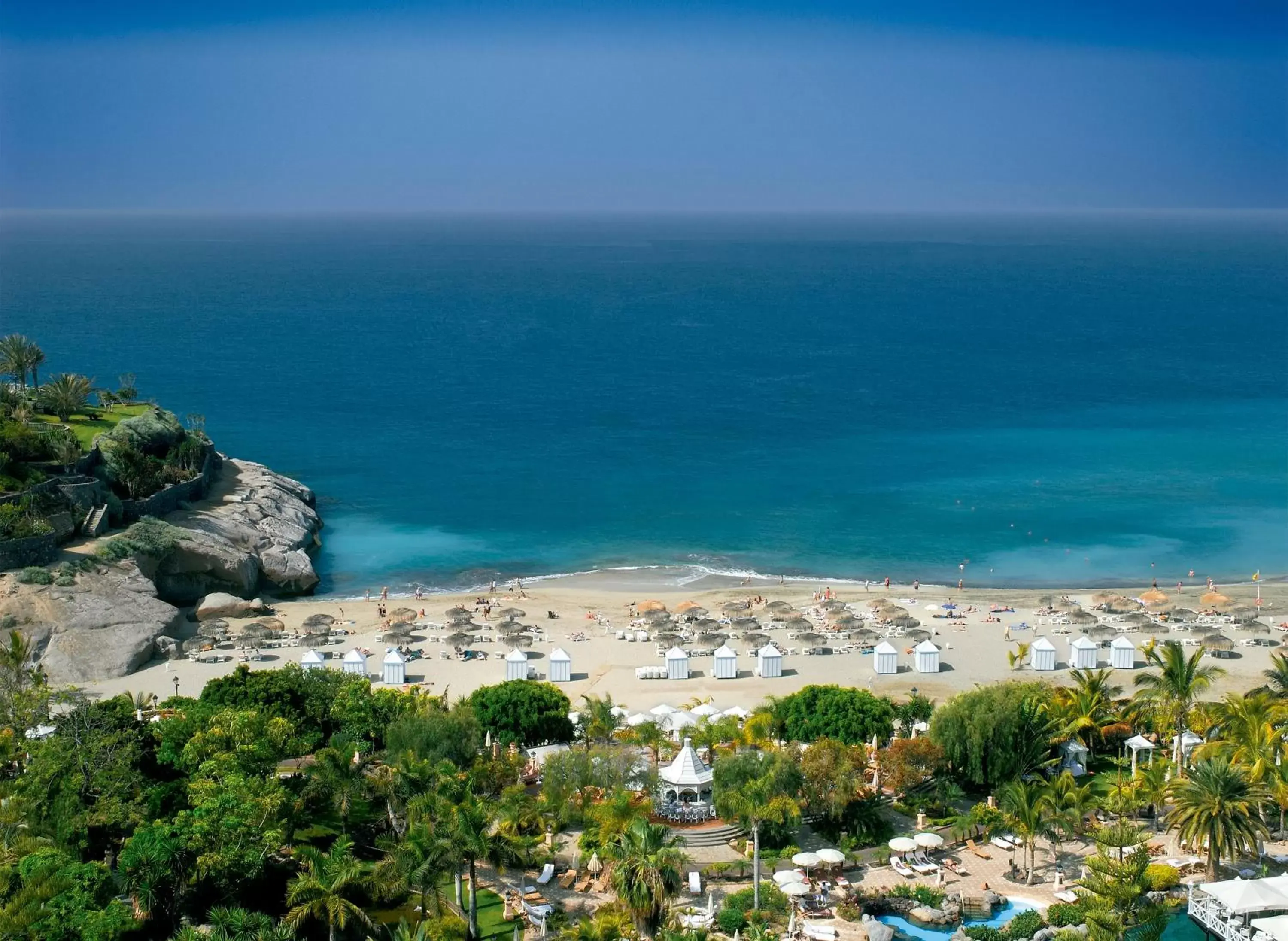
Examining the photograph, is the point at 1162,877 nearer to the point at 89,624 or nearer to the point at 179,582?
the point at 89,624

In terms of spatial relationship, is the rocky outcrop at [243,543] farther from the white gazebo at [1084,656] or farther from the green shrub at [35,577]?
the white gazebo at [1084,656]

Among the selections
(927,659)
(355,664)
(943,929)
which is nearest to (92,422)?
(355,664)

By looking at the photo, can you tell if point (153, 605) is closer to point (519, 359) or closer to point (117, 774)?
point (117, 774)

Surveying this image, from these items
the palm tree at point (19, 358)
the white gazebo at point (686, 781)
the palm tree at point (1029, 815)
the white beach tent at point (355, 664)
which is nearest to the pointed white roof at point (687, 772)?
the white gazebo at point (686, 781)

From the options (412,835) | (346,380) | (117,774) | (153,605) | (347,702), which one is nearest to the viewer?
(412,835)

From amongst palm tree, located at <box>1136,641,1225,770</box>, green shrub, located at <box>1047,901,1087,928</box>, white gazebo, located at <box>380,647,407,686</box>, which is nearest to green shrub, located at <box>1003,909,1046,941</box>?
green shrub, located at <box>1047,901,1087,928</box>

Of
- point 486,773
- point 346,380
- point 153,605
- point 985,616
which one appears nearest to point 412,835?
point 486,773
